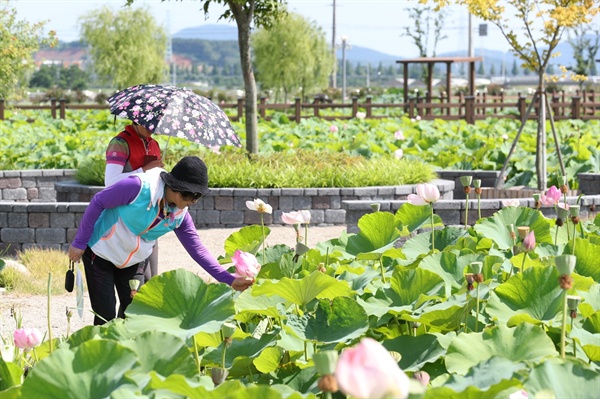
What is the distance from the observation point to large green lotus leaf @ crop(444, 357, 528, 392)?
77.9 inches

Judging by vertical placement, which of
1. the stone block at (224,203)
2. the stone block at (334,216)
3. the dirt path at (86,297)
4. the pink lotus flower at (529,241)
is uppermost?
the pink lotus flower at (529,241)

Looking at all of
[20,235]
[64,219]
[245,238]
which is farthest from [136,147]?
[20,235]

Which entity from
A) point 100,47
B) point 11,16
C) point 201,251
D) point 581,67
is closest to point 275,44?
point 100,47

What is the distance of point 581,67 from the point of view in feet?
170

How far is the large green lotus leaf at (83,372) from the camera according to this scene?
197 centimetres

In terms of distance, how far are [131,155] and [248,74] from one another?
761 cm

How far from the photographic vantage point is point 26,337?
280cm

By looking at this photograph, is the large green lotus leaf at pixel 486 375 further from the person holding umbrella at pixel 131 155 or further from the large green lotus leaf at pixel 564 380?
the person holding umbrella at pixel 131 155

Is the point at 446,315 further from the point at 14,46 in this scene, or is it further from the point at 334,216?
the point at 14,46

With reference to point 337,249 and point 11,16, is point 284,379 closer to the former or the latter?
point 337,249

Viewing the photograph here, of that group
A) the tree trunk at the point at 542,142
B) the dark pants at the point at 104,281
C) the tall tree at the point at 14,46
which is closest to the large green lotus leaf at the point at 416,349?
the dark pants at the point at 104,281

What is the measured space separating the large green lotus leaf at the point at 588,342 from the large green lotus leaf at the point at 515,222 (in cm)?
130

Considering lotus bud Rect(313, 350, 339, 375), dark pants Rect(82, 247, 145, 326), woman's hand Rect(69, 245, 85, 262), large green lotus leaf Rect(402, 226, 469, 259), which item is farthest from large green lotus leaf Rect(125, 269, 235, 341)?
dark pants Rect(82, 247, 145, 326)

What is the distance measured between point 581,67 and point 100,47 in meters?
23.1
